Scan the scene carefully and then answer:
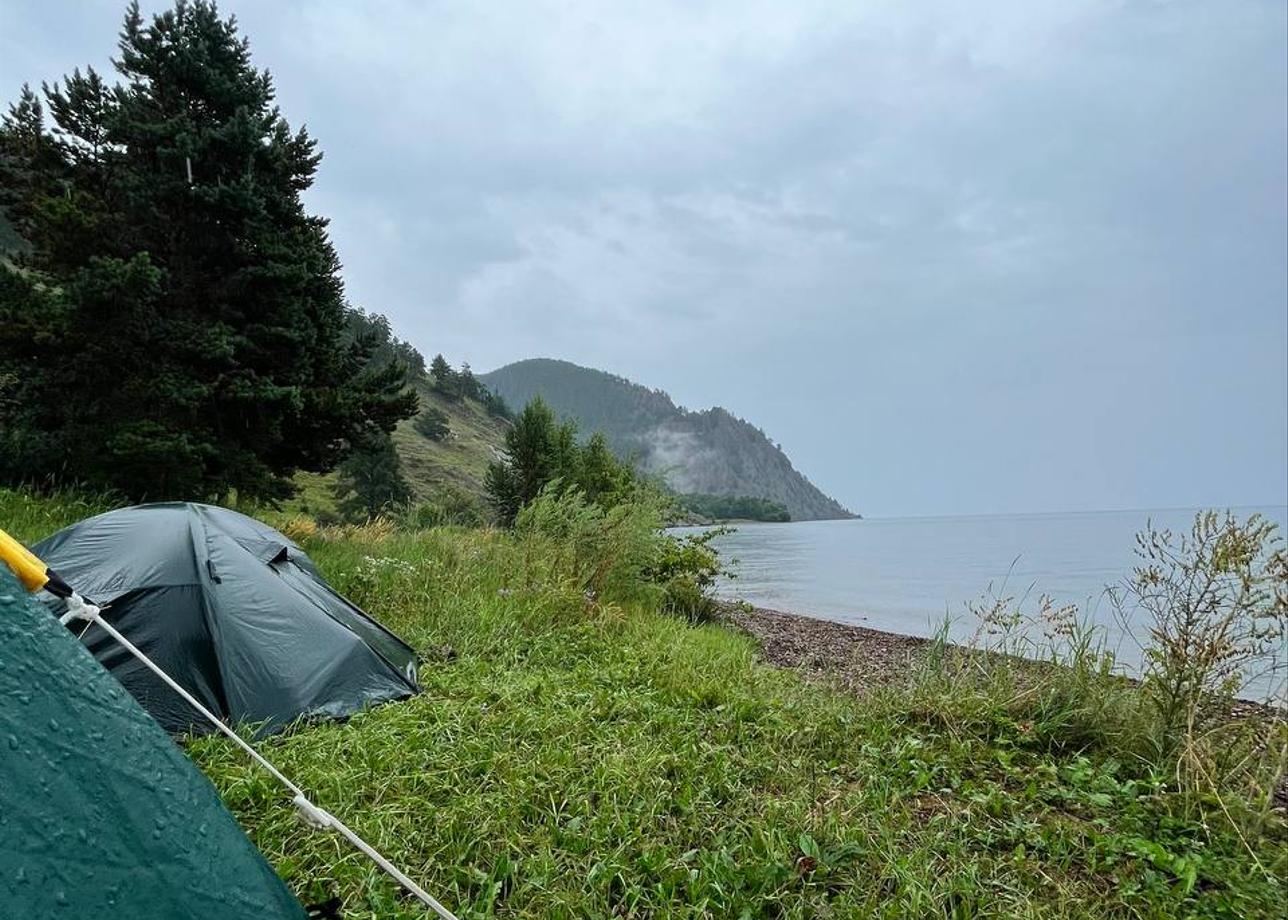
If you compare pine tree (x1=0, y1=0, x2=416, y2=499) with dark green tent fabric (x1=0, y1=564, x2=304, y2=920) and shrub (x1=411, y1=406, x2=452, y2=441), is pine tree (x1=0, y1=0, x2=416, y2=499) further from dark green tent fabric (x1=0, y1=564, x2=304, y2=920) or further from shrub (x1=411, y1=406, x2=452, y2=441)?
shrub (x1=411, y1=406, x2=452, y2=441)

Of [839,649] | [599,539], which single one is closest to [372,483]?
[599,539]

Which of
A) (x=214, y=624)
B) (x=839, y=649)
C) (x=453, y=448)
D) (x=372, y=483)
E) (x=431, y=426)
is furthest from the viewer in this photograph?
(x=453, y=448)

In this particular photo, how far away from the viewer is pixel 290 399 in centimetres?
899

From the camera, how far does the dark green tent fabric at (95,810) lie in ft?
4.21

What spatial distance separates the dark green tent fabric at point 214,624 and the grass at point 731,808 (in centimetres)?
34

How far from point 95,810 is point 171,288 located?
10.0 m

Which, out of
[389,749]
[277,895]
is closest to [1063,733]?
[389,749]

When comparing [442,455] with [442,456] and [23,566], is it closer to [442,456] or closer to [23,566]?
[442,456]

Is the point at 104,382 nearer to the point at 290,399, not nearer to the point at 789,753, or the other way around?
the point at 290,399

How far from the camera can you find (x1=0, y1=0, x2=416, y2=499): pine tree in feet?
27.0

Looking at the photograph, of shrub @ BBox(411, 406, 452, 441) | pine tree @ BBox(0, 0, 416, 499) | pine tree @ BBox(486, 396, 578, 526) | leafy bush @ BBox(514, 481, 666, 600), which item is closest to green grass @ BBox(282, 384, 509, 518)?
shrub @ BBox(411, 406, 452, 441)

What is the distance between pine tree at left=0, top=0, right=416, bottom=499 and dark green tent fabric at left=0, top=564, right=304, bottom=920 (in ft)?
25.9

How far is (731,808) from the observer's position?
10.2 feet

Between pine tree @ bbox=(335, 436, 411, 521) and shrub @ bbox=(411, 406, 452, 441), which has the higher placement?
shrub @ bbox=(411, 406, 452, 441)
